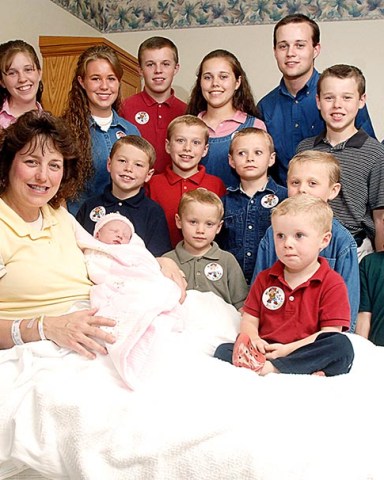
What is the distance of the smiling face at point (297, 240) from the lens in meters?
1.76

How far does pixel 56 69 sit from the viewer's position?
3.55m

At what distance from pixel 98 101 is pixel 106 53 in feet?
0.73

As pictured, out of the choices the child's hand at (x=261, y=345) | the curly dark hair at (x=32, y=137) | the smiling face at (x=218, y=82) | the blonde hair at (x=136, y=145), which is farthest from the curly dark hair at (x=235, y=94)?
the child's hand at (x=261, y=345)

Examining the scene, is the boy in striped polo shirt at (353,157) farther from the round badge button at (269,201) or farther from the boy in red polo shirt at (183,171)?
the boy in red polo shirt at (183,171)

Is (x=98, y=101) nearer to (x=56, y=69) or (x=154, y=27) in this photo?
(x=56, y=69)

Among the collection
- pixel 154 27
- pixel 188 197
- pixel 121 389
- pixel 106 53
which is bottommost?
pixel 121 389

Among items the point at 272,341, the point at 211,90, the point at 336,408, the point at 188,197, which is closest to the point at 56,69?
the point at 211,90

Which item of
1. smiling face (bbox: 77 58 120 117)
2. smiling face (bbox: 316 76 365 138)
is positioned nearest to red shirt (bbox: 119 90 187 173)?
smiling face (bbox: 77 58 120 117)

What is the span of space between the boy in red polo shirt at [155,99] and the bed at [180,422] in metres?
1.58

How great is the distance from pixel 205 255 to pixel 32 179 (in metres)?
0.75

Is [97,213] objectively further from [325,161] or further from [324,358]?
[324,358]

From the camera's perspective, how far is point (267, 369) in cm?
160

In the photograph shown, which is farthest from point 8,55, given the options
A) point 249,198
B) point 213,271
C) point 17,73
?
point 213,271

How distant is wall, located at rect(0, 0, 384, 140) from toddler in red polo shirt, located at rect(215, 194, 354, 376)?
8.57 ft
